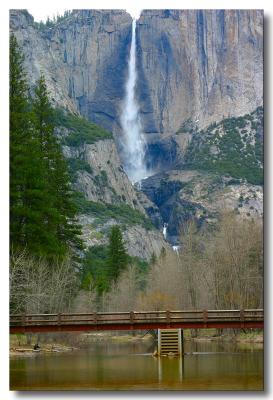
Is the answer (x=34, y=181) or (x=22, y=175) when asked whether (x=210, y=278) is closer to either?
(x=34, y=181)

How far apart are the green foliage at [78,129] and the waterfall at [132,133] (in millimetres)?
2887

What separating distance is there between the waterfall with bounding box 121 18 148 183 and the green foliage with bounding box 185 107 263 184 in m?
6.51

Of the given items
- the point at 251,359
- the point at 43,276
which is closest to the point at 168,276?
the point at 43,276

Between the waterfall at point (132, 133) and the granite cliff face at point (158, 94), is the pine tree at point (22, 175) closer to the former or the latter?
the granite cliff face at point (158, 94)

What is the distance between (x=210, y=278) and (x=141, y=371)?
13.0 m

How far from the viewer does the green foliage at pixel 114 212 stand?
78.6 meters

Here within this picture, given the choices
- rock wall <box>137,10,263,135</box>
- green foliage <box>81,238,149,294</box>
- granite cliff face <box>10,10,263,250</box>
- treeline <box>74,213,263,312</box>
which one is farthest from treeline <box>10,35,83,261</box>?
rock wall <box>137,10,263,135</box>

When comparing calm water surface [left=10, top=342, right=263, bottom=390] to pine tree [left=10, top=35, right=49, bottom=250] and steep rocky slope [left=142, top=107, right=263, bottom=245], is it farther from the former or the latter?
steep rocky slope [left=142, top=107, right=263, bottom=245]

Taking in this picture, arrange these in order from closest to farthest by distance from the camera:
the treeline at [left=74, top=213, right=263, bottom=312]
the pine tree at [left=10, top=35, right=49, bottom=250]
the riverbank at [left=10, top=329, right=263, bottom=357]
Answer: the pine tree at [left=10, top=35, right=49, bottom=250] < the riverbank at [left=10, top=329, right=263, bottom=357] < the treeline at [left=74, top=213, right=263, bottom=312]

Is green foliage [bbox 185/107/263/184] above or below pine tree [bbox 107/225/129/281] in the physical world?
above

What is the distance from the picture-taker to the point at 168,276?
34875 mm

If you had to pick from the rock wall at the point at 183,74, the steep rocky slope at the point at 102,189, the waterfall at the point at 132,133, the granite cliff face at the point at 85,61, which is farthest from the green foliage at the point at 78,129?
the rock wall at the point at 183,74

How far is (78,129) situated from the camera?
289 ft

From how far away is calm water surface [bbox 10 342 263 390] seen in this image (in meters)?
16.2
